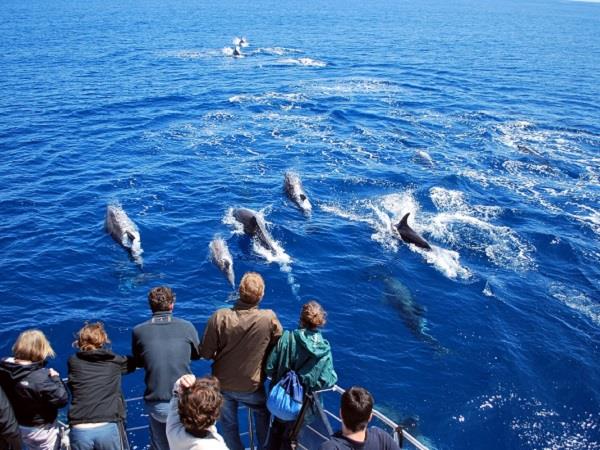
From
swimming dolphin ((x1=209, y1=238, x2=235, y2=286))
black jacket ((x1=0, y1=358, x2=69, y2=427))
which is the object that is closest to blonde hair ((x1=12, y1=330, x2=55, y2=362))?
black jacket ((x1=0, y1=358, x2=69, y2=427))

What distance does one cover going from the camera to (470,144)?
37.0 meters

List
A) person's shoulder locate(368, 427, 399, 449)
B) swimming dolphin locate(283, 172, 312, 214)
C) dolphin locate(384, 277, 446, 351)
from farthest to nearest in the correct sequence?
swimming dolphin locate(283, 172, 312, 214), dolphin locate(384, 277, 446, 351), person's shoulder locate(368, 427, 399, 449)

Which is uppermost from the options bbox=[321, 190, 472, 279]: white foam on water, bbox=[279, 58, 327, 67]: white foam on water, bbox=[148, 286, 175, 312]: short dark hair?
bbox=[148, 286, 175, 312]: short dark hair

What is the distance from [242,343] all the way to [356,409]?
9.50ft

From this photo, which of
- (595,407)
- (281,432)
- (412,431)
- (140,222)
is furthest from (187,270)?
(595,407)

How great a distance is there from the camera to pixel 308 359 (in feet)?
27.1

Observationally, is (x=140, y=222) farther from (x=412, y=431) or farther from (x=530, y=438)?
(x=530, y=438)

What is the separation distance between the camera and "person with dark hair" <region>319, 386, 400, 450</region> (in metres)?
6.31

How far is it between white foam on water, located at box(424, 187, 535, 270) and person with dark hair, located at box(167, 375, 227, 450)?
61.0 feet

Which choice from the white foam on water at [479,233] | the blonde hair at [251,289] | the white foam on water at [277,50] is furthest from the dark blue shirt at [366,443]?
the white foam on water at [277,50]

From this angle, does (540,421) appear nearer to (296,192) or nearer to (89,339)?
(89,339)

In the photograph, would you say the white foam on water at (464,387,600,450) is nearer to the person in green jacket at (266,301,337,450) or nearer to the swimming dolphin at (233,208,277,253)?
the person in green jacket at (266,301,337,450)

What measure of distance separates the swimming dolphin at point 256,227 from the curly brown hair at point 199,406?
54.3 feet

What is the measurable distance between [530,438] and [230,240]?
14291 millimetres
